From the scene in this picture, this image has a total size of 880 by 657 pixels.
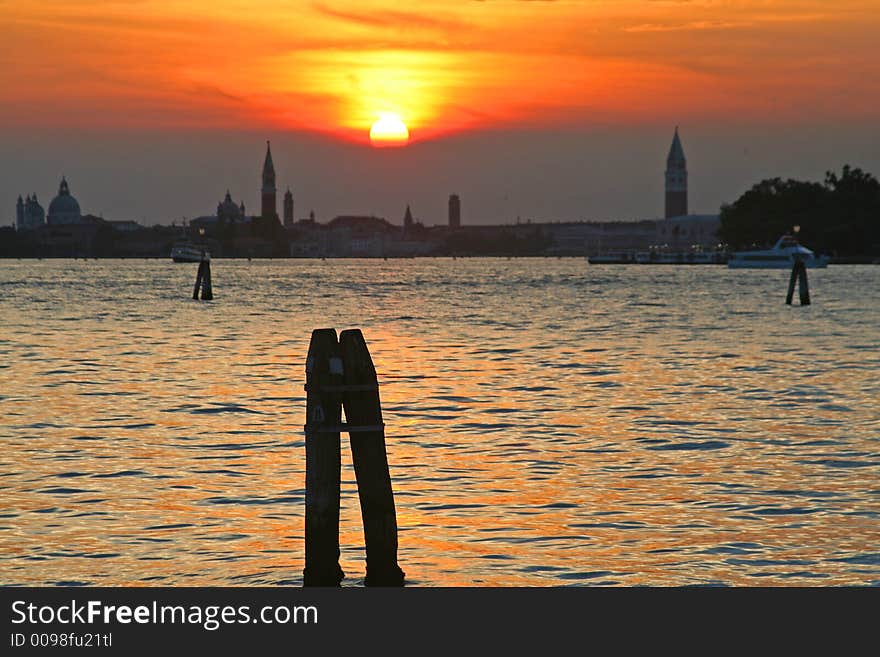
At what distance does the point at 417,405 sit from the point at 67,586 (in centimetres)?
1352

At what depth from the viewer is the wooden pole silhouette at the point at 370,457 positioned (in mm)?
11391

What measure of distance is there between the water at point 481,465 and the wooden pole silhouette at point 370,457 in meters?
0.30

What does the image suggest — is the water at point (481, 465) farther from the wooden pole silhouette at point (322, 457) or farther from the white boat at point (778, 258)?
the white boat at point (778, 258)

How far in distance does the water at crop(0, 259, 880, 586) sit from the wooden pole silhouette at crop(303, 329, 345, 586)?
1.51 feet

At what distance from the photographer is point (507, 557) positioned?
42.5ft

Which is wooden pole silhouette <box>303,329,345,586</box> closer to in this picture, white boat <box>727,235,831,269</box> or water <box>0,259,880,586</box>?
water <box>0,259,880,586</box>

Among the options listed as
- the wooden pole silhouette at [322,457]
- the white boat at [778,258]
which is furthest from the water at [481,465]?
the white boat at [778,258]

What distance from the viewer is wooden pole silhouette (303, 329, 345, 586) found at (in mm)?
11312

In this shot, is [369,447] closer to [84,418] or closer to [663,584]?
[663,584]

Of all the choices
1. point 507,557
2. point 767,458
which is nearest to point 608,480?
point 767,458

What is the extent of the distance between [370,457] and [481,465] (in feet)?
21.4

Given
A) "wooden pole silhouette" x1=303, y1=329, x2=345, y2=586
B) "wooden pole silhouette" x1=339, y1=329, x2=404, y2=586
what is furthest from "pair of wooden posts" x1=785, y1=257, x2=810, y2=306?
"wooden pole silhouette" x1=303, y1=329, x2=345, y2=586

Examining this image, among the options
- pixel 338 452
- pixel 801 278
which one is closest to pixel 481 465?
pixel 338 452

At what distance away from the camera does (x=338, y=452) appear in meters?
11.6
